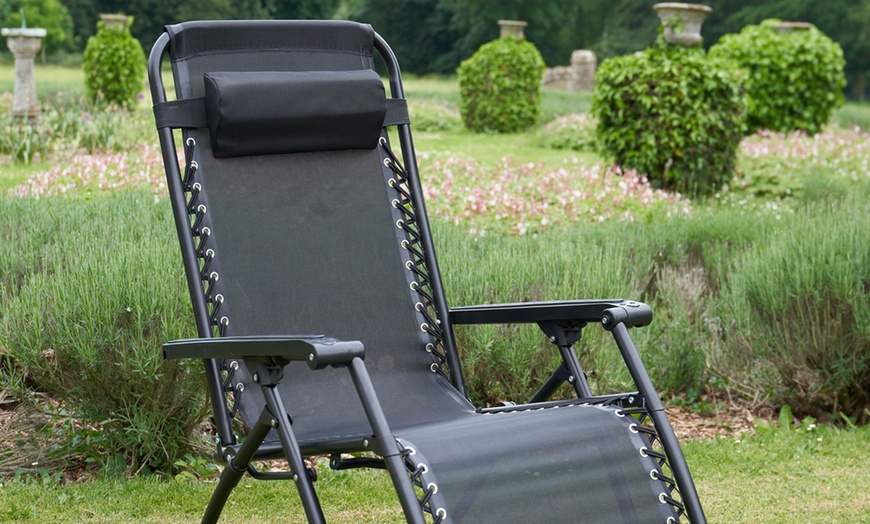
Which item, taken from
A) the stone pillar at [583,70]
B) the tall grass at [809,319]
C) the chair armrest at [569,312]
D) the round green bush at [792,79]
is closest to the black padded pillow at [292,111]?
the chair armrest at [569,312]

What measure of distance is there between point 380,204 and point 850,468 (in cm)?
178

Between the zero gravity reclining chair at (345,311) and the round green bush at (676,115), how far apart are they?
6025 millimetres

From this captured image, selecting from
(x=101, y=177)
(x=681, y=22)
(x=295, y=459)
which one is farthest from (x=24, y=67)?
(x=295, y=459)

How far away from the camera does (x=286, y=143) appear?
2527 millimetres

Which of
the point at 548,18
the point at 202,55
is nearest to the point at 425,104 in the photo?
the point at 202,55

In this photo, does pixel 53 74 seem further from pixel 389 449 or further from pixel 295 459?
pixel 389 449

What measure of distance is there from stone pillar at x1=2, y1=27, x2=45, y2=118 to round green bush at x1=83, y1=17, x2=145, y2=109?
9.97 feet

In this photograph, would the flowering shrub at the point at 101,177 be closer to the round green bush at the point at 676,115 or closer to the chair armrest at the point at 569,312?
the chair armrest at the point at 569,312

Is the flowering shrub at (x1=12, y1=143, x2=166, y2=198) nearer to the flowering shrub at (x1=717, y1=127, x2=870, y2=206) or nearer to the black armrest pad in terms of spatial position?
the black armrest pad

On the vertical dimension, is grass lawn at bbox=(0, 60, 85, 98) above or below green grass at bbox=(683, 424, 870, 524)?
below

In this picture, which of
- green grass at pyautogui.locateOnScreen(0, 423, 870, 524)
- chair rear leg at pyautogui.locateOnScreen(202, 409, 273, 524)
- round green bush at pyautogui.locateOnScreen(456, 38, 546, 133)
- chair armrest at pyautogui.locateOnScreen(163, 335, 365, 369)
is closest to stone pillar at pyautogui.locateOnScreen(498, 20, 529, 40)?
round green bush at pyautogui.locateOnScreen(456, 38, 546, 133)

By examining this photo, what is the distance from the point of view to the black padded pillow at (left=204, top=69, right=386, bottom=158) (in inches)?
94.4

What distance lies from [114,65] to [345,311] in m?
13.6

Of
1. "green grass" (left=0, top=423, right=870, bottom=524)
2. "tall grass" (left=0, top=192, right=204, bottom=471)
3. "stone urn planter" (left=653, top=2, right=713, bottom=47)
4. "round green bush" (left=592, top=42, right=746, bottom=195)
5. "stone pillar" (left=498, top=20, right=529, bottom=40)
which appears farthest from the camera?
"stone pillar" (left=498, top=20, right=529, bottom=40)
